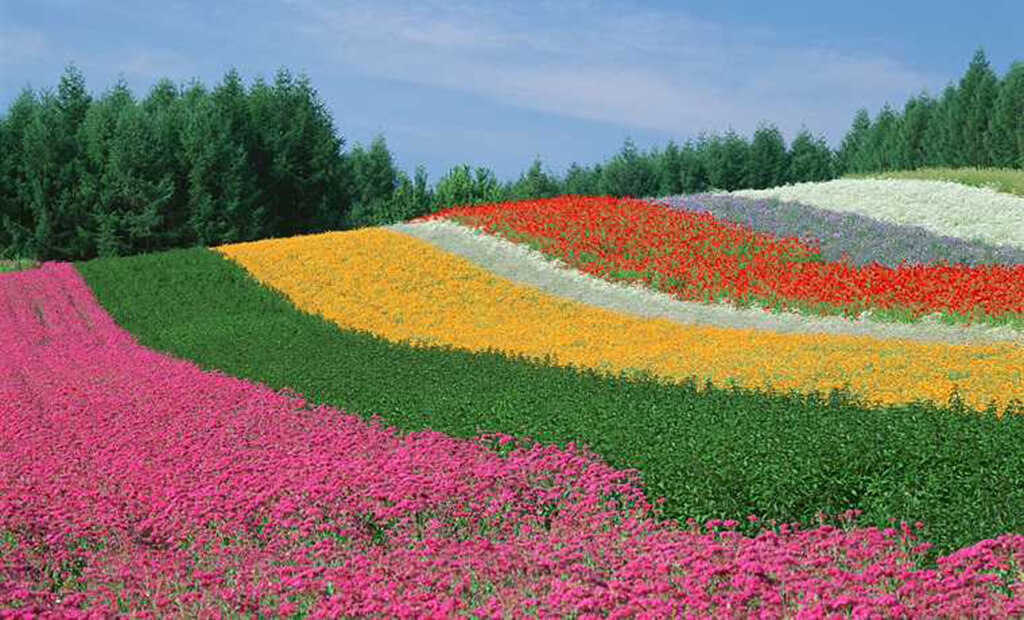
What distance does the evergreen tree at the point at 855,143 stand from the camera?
6003 cm

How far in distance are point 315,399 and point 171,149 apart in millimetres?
30576

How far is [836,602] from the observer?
4969 mm

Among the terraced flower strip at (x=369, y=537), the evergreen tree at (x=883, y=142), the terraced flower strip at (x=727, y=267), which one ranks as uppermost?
the evergreen tree at (x=883, y=142)

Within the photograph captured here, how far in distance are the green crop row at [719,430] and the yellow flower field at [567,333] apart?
1.15m

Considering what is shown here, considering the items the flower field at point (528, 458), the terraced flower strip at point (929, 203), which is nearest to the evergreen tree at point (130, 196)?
the flower field at point (528, 458)

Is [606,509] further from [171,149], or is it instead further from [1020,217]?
[171,149]

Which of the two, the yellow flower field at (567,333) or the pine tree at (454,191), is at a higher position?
the pine tree at (454,191)

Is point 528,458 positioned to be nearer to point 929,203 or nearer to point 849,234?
point 849,234

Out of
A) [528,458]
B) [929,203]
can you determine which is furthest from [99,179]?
[528,458]

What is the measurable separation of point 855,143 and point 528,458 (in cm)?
5845

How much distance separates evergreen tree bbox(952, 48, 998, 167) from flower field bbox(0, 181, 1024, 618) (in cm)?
3231

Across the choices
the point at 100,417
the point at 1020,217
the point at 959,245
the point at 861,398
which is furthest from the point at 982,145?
the point at 100,417

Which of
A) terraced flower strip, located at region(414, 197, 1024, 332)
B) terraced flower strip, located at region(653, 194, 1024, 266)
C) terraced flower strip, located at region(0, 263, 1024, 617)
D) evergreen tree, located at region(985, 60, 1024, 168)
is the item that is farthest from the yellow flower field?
evergreen tree, located at region(985, 60, 1024, 168)

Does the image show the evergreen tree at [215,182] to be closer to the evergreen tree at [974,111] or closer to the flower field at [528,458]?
the flower field at [528,458]
